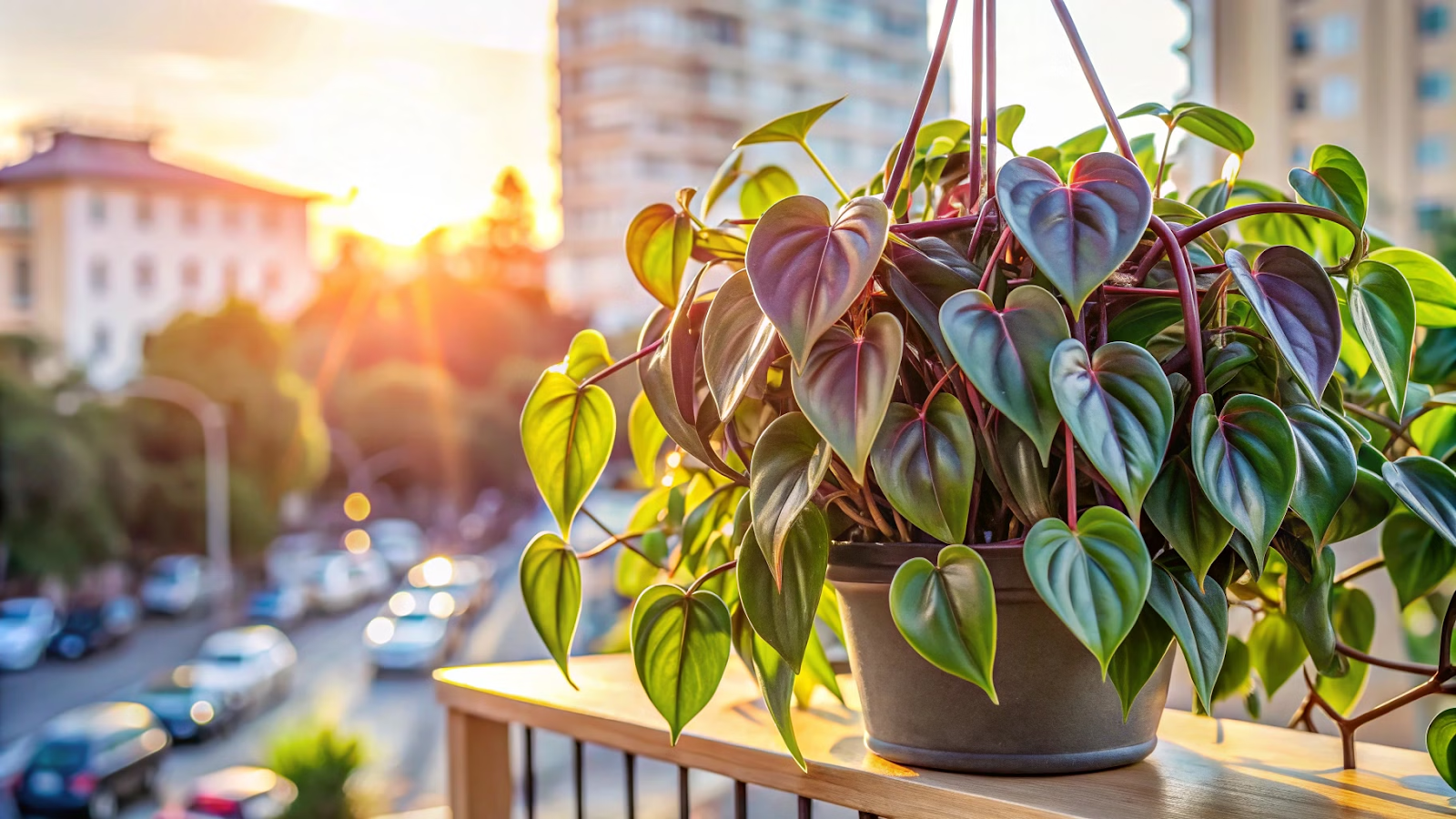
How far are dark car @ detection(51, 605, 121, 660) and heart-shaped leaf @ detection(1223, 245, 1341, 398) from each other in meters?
11.2

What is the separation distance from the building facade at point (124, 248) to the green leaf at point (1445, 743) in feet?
34.5

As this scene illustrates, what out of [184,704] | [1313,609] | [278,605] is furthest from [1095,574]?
[278,605]

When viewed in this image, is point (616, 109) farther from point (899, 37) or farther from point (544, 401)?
point (544, 401)

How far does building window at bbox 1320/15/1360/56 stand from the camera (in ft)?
4.89

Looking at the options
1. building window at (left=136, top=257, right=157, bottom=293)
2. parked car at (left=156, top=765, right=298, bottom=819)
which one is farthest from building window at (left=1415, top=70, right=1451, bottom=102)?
building window at (left=136, top=257, right=157, bottom=293)

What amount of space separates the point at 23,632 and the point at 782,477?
433 inches

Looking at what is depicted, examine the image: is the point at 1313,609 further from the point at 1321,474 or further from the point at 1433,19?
the point at 1433,19

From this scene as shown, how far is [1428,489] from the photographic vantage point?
0.42 m

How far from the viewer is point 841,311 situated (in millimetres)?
363

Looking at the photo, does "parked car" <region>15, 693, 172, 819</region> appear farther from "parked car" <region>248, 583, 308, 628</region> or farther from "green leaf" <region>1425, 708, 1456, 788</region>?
"green leaf" <region>1425, 708, 1456, 788</region>

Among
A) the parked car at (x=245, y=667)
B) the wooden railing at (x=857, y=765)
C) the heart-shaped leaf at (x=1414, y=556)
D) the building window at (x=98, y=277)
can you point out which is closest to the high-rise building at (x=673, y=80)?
the building window at (x=98, y=277)

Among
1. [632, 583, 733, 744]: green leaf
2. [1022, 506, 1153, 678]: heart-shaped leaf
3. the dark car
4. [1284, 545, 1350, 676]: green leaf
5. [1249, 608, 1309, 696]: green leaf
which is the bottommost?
the dark car

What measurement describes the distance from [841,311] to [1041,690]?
0.20 meters

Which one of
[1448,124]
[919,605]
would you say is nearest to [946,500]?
[919,605]
